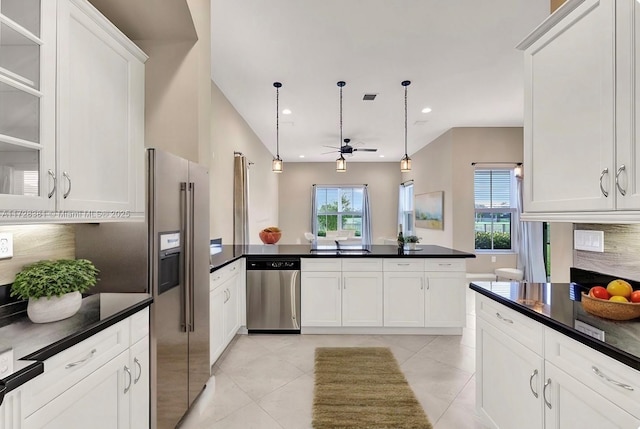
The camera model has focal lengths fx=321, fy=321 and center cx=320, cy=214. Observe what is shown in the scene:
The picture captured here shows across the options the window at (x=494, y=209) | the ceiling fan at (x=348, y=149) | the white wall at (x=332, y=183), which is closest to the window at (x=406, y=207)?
the white wall at (x=332, y=183)

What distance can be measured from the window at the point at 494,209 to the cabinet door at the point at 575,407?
621 centimetres

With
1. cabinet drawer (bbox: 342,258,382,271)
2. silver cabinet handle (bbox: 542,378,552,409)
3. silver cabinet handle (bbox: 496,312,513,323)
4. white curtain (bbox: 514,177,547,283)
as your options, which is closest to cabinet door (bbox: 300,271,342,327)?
cabinet drawer (bbox: 342,258,382,271)

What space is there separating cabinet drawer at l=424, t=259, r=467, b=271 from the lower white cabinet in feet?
7.04

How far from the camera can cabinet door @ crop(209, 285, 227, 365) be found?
2781mm

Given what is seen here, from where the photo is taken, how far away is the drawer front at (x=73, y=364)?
103 centimetres

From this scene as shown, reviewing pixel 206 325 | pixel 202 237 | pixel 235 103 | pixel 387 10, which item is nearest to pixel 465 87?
pixel 387 10

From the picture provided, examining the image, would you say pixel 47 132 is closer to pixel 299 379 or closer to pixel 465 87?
pixel 299 379

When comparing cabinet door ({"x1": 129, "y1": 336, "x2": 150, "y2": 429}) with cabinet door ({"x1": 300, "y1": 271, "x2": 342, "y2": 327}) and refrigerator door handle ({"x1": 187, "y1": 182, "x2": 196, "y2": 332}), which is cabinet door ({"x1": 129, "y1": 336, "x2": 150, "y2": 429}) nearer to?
refrigerator door handle ({"x1": 187, "y1": 182, "x2": 196, "y2": 332})

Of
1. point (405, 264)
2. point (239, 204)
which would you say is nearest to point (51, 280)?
point (405, 264)

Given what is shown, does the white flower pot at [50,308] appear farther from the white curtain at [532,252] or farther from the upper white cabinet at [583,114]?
the white curtain at [532,252]

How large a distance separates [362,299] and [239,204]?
256cm

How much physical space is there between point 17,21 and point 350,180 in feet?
31.4

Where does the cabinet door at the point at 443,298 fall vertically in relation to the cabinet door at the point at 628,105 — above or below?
below

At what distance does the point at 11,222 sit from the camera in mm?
1152
